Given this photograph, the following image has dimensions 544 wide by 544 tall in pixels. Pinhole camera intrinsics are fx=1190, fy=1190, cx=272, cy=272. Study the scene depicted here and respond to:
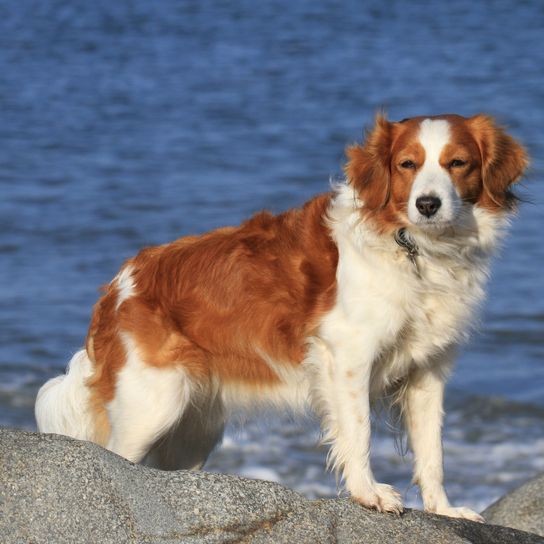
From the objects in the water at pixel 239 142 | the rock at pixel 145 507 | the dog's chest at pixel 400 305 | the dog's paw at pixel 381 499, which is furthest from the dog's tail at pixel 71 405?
the dog's paw at pixel 381 499

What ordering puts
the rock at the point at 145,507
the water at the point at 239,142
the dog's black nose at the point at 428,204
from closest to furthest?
1. the rock at the point at 145,507
2. the dog's black nose at the point at 428,204
3. the water at the point at 239,142

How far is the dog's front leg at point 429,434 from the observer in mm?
4906

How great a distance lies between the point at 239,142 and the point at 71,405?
1048 cm

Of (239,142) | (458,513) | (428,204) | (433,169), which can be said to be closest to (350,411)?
(458,513)

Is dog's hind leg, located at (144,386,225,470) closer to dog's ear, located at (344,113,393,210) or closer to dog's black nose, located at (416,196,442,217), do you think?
dog's ear, located at (344,113,393,210)

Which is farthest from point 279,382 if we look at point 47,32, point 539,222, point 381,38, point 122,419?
point 47,32

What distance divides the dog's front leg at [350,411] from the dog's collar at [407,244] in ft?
Result: 1.32

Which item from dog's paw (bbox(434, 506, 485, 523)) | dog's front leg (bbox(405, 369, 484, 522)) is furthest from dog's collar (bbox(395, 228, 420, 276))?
dog's paw (bbox(434, 506, 485, 523))

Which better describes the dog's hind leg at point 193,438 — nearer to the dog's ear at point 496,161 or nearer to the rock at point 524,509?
the rock at point 524,509

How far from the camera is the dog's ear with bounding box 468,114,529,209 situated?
15.4ft

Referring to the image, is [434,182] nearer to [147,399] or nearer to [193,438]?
[147,399]

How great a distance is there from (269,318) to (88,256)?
6.32 metres

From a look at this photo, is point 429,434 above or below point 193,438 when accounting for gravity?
above

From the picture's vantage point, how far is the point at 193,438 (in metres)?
5.41
